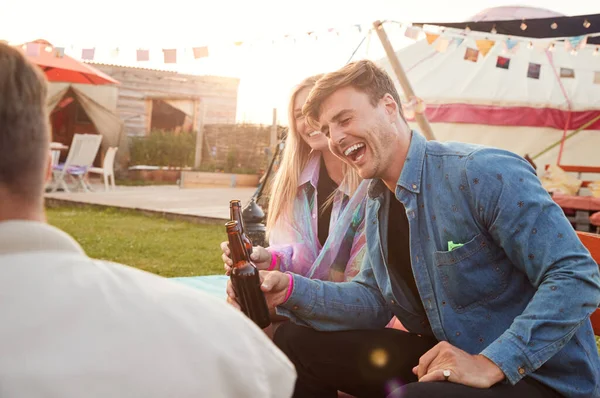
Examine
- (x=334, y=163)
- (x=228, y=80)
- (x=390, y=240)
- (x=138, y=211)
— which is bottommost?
(x=138, y=211)

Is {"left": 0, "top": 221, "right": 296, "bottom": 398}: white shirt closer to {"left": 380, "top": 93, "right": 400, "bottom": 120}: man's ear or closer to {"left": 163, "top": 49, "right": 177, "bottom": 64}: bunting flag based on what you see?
{"left": 380, "top": 93, "right": 400, "bottom": 120}: man's ear

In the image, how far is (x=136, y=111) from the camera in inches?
832

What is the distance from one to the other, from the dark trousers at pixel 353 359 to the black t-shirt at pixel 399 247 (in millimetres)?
155

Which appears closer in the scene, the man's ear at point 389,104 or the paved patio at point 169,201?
the man's ear at point 389,104

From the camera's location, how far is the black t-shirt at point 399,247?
2109mm

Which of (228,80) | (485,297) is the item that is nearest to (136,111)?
(228,80)

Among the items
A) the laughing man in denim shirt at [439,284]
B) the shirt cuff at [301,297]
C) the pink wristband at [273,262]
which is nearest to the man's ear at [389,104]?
the laughing man in denim shirt at [439,284]

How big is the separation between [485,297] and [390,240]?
1.29 ft

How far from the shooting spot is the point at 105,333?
2.44 ft

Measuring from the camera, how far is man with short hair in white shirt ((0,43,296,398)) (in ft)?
2.35

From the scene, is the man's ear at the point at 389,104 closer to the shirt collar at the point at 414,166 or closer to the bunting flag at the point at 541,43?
the shirt collar at the point at 414,166

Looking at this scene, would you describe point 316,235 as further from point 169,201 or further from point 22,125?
point 169,201

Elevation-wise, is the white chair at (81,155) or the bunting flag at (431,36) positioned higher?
the bunting flag at (431,36)

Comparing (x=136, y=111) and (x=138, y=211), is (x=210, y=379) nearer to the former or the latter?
(x=138, y=211)
